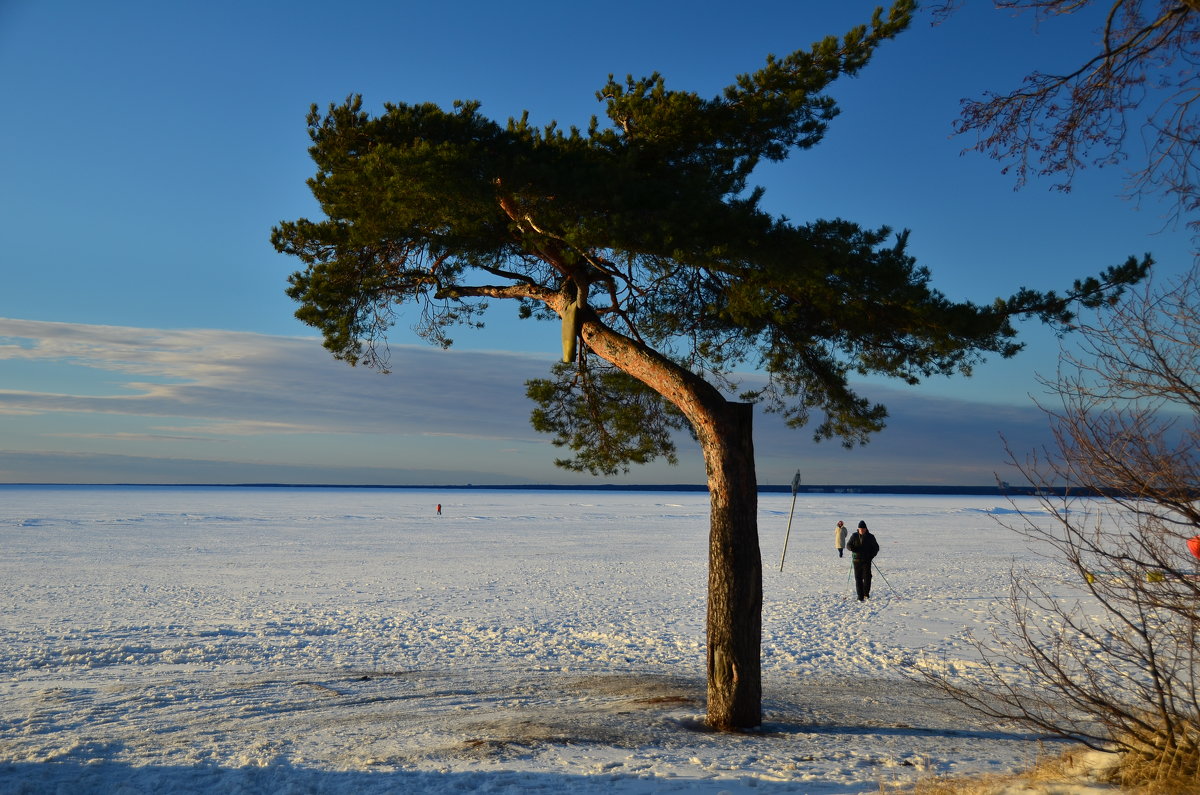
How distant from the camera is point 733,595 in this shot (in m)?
8.22

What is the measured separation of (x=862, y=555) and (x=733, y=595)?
9.98 meters

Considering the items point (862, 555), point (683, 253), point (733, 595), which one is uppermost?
point (683, 253)

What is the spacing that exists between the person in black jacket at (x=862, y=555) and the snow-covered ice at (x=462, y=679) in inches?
20.2

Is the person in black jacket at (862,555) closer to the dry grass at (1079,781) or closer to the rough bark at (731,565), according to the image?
the rough bark at (731,565)

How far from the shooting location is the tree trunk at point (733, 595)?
322 inches

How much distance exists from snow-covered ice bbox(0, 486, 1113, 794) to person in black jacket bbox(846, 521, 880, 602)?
513 millimetres

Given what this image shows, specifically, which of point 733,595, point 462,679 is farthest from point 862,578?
point 733,595

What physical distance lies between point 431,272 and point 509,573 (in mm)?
14571

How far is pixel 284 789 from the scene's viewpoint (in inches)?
243

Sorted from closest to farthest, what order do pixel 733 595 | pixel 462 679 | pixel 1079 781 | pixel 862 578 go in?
pixel 1079 781
pixel 733 595
pixel 462 679
pixel 862 578

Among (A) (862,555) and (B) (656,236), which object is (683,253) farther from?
(A) (862,555)

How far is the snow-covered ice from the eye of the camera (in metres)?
6.67

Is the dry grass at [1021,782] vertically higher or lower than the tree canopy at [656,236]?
lower

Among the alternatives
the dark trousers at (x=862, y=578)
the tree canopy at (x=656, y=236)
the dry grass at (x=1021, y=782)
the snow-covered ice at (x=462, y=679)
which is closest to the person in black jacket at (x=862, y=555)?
the dark trousers at (x=862, y=578)
